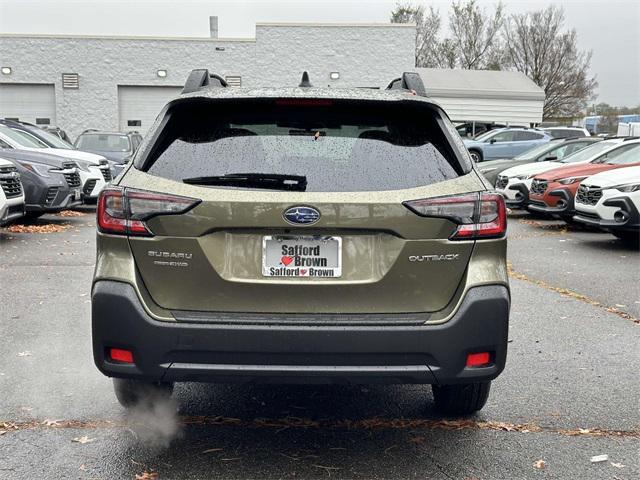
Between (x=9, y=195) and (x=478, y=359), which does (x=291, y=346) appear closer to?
(x=478, y=359)

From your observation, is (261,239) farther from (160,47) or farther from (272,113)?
(160,47)

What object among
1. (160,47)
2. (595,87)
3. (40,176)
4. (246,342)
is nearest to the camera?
(246,342)

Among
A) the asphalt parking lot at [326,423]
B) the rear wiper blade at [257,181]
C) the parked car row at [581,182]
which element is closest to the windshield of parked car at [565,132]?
the parked car row at [581,182]

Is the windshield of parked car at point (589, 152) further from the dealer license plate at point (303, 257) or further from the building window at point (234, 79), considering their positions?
the building window at point (234, 79)

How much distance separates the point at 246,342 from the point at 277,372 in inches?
7.5

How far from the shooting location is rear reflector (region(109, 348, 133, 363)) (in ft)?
10.4

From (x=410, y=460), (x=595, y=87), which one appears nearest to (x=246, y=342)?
(x=410, y=460)

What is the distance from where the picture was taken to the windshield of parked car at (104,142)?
1920 centimetres

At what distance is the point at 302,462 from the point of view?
11.4 feet

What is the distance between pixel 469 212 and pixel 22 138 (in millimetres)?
13000

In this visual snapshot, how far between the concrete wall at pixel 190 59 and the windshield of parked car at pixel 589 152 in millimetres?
16922

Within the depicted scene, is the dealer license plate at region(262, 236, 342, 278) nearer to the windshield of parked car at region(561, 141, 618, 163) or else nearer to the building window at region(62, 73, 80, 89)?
the windshield of parked car at region(561, 141, 618, 163)

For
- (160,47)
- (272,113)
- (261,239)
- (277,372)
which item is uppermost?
(160,47)

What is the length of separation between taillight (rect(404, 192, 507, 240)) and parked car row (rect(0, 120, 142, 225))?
7.86m
